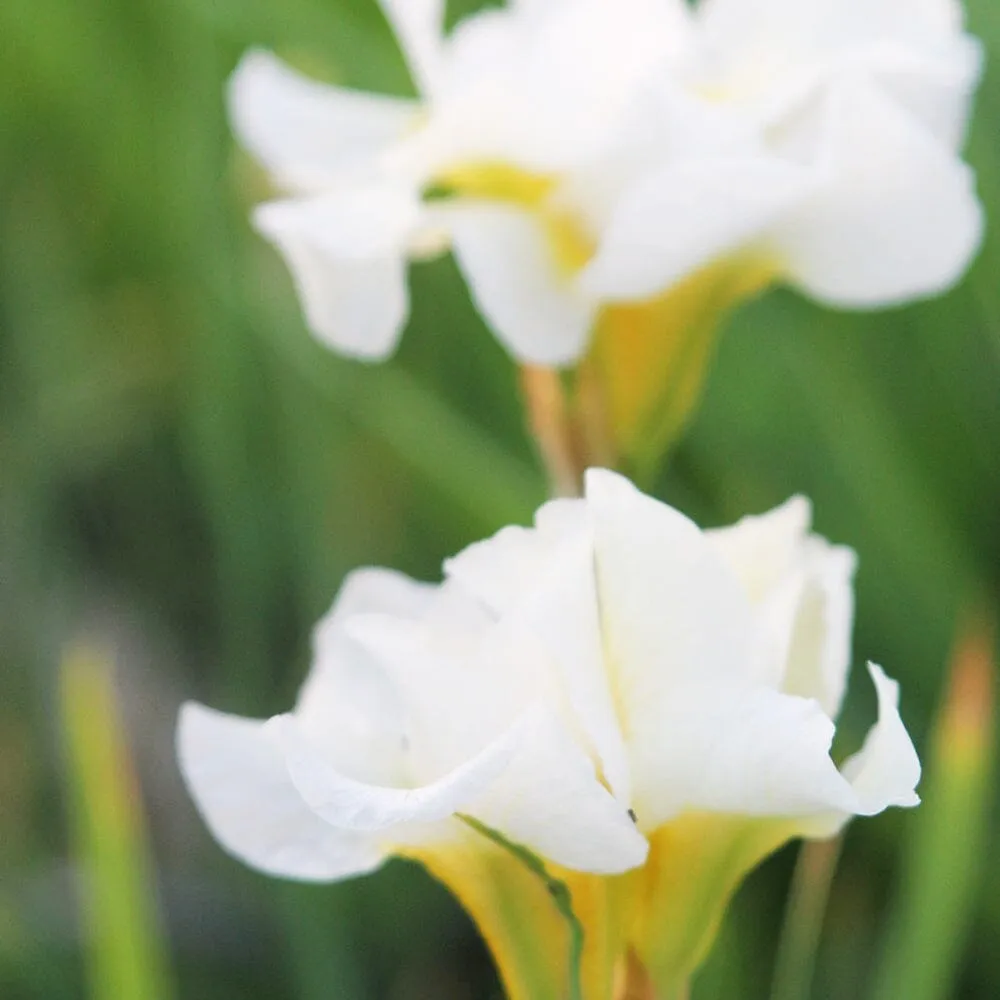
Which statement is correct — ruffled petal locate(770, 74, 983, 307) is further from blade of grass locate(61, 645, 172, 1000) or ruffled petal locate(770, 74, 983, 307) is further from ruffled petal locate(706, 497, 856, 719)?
blade of grass locate(61, 645, 172, 1000)

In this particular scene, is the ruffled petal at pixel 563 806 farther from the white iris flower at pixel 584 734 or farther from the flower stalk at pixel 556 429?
the flower stalk at pixel 556 429

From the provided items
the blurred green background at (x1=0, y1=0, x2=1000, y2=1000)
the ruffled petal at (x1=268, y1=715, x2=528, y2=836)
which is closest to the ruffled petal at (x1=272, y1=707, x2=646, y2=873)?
the ruffled petal at (x1=268, y1=715, x2=528, y2=836)

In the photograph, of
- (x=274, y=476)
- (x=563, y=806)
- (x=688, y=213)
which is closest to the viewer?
(x=563, y=806)

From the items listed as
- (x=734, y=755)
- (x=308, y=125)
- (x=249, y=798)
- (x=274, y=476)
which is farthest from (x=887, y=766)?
(x=274, y=476)

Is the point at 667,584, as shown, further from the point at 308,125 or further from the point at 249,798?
the point at 308,125

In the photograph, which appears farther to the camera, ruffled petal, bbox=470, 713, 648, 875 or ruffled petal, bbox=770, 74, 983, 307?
ruffled petal, bbox=770, 74, 983, 307

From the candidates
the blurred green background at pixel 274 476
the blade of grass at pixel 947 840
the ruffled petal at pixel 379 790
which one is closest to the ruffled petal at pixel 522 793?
the ruffled petal at pixel 379 790
